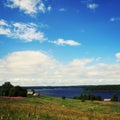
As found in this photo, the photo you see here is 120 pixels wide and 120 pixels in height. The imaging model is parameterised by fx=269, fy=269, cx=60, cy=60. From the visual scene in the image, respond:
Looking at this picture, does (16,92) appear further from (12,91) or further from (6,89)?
(6,89)

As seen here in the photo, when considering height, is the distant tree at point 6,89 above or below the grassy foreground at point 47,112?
above

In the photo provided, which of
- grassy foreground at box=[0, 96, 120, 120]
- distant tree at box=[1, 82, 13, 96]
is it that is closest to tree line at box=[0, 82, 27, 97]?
distant tree at box=[1, 82, 13, 96]

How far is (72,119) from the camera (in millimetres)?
22688

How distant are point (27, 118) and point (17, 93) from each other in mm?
40167

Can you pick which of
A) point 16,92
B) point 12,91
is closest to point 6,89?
Result: point 12,91

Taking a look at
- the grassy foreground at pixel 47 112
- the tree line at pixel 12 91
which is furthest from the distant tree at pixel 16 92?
the grassy foreground at pixel 47 112

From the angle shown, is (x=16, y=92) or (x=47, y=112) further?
(x=16, y=92)

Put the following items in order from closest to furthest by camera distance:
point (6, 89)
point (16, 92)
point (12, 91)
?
point (16, 92) → point (12, 91) → point (6, 89)

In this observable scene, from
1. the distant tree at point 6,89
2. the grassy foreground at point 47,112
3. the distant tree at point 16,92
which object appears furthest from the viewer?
the distant tree at point 6,89

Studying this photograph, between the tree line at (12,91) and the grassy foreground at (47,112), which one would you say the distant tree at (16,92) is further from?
the grassy foreground at (47,112)

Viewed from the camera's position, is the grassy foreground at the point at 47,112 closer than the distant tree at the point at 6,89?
Yes

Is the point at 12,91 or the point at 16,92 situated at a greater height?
the point at 12,91

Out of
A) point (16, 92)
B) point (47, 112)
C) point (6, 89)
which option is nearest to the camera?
point (47, 112)

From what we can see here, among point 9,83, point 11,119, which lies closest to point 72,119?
point 11,119
